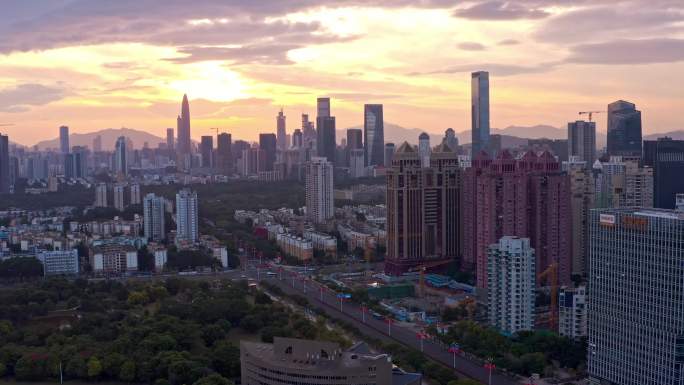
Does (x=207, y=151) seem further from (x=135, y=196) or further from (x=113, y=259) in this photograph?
(x=113, y=259)

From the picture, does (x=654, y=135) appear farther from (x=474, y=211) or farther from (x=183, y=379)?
(x=183, y=379)

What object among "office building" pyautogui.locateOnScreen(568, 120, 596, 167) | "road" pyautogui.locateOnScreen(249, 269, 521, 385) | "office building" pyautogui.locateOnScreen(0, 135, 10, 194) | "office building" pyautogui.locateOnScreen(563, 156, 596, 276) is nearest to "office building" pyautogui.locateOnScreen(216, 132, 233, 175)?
"office building" pyautogui.locateOnScreen(0, 135, 10, 194)

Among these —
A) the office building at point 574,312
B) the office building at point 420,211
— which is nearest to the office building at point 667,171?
the office building at point 420,211

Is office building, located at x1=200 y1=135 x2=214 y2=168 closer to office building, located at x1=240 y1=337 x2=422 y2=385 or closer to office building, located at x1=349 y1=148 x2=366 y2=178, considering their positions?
office building, located at x1=349 y1=148 x2=366 y2=178

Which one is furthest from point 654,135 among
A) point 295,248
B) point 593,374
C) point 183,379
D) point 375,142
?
point 183,379

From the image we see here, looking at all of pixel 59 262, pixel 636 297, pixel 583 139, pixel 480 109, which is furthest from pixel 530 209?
pixel 480 109
